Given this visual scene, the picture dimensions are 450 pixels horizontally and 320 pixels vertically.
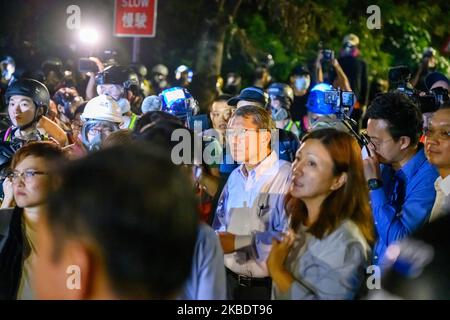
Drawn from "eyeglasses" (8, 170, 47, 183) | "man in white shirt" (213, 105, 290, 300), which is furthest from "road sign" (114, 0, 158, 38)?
"eyeglasses" (8, 170, 47, 183)

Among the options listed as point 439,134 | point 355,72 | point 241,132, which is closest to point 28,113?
point 241,132

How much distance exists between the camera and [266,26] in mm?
20109

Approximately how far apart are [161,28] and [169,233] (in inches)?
715

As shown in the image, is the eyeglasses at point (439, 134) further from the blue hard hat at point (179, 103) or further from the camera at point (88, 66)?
the camera at point (88, 66)

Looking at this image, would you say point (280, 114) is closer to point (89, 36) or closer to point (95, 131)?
point (95, 131)

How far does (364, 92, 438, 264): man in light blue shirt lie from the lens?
4426mm

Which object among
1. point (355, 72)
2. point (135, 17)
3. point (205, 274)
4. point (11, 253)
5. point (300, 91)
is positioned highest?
point (135, 17)

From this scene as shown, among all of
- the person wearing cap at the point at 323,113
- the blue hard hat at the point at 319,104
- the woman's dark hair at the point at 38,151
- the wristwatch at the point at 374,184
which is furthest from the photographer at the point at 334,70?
the woman's dark hair at the point at 38,151

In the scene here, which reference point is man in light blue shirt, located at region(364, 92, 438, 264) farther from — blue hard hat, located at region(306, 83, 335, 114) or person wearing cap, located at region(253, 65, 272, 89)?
person wearing cap, located at region(253, 65, 272, 89)

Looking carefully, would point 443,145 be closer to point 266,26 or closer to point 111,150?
point 111,150

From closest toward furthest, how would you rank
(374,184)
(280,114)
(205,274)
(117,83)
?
(205,274) < (374,184) < (117,83) < (280,114)

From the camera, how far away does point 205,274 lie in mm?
3072

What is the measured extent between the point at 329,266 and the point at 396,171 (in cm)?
155

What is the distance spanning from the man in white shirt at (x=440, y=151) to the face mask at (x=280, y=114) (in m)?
4.10
